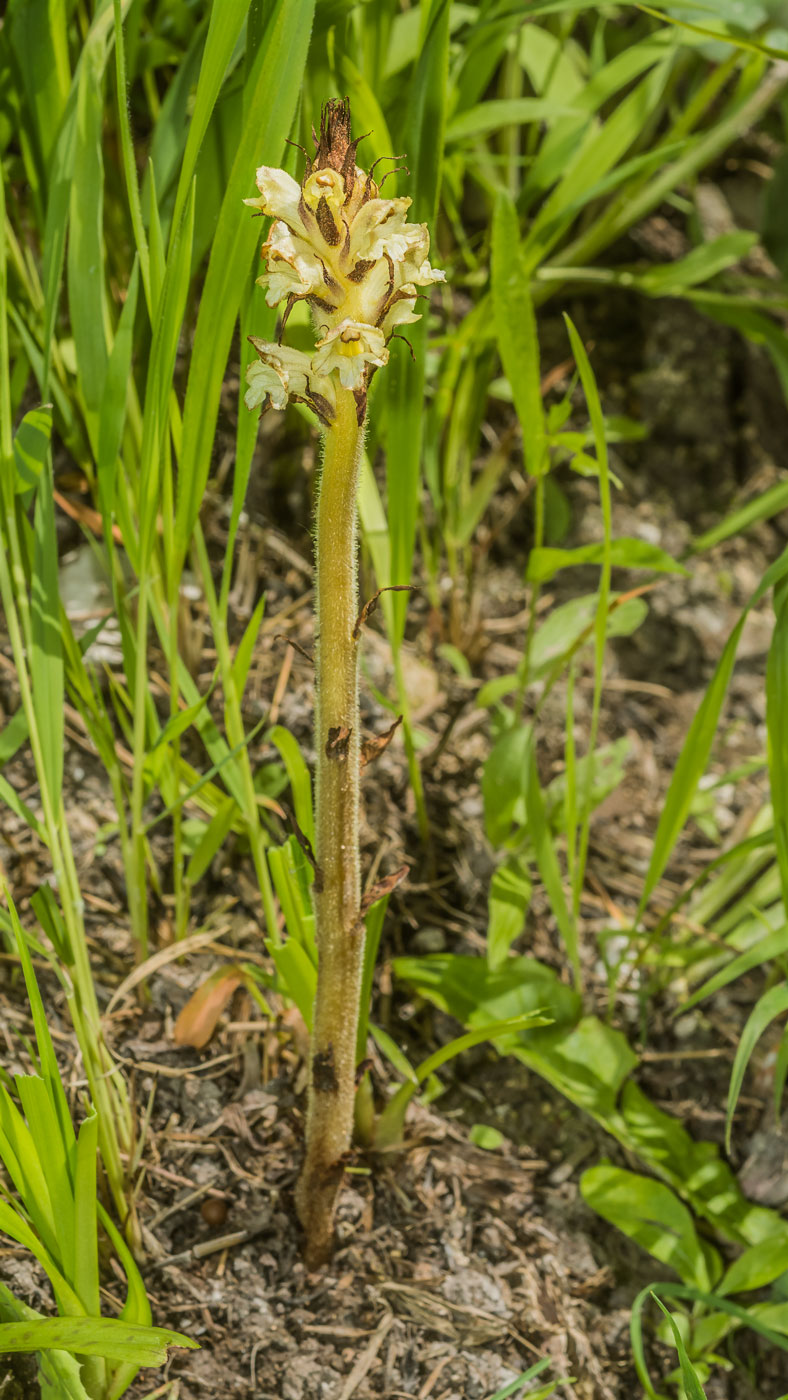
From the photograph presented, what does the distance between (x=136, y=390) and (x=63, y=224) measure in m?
0.28

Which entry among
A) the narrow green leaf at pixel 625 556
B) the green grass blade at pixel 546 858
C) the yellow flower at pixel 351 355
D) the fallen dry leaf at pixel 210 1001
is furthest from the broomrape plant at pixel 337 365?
the narrow green leaf at pixel 625 556

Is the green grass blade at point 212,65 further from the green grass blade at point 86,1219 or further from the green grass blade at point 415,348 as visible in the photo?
the green grass blade at point 86,1219

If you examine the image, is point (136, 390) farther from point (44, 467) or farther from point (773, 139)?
point (773, 139)

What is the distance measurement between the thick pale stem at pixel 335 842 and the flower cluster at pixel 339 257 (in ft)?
0.13

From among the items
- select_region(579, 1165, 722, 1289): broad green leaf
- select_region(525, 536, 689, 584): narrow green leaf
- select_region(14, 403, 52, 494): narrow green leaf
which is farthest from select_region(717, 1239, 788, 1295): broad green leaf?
select_region(14, 403, 52, 494): narrow green leaf

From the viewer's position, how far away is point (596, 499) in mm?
1708

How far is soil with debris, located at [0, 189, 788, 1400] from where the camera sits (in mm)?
930

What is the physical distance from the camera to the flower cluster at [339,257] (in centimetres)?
58

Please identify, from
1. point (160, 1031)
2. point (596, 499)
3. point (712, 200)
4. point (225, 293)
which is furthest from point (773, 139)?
point (160, 1031)

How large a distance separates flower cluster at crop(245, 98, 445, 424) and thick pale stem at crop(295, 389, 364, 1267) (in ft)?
0.13

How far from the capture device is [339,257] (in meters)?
0.60

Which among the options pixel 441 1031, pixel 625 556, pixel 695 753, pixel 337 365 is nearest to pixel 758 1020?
pixel 695 753

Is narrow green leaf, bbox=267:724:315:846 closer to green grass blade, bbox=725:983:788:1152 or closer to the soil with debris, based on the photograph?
the soil with debris

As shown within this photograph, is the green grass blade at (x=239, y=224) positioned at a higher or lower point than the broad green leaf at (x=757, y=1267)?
higher
